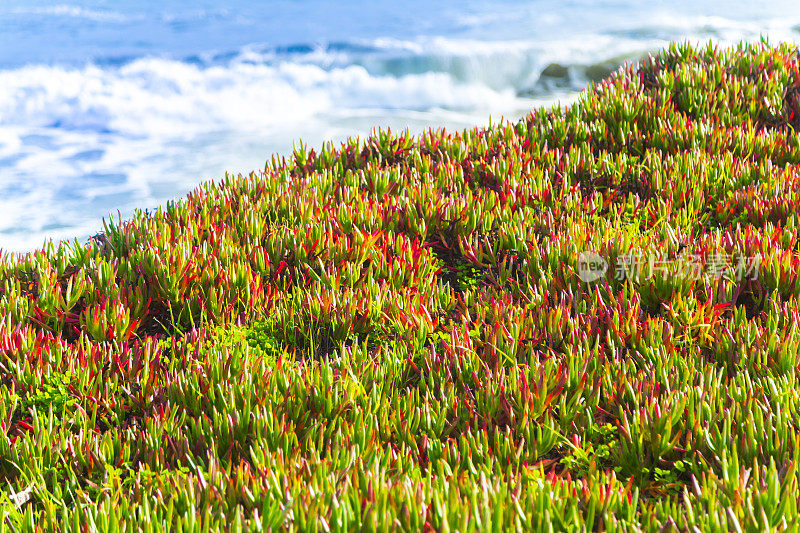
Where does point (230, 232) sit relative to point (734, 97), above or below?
below

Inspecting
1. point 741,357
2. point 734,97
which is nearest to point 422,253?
point 741,357

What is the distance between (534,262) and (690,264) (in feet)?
3.09

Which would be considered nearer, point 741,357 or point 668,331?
point 741,357

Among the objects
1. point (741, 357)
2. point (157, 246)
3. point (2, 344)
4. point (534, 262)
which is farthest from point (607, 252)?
point (2, 344)

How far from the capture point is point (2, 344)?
11.9 feet

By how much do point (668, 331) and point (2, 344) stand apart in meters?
3.50

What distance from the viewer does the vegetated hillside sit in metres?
2.39

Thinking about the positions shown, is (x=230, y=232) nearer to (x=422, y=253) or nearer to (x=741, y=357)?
(x=422, y=253)

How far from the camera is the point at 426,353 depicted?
3502 millimetres

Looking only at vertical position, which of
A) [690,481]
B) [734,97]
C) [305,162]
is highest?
[734,97]

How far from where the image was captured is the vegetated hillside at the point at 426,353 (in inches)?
94.3

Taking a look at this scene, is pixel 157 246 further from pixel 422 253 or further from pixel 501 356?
pixel 501 356

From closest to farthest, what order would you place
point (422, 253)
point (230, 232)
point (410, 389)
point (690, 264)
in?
point (410, 389) → point (690, 264) → point (422, 253) → point (230, 232)

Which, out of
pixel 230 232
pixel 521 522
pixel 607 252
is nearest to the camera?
pixel 521 522
